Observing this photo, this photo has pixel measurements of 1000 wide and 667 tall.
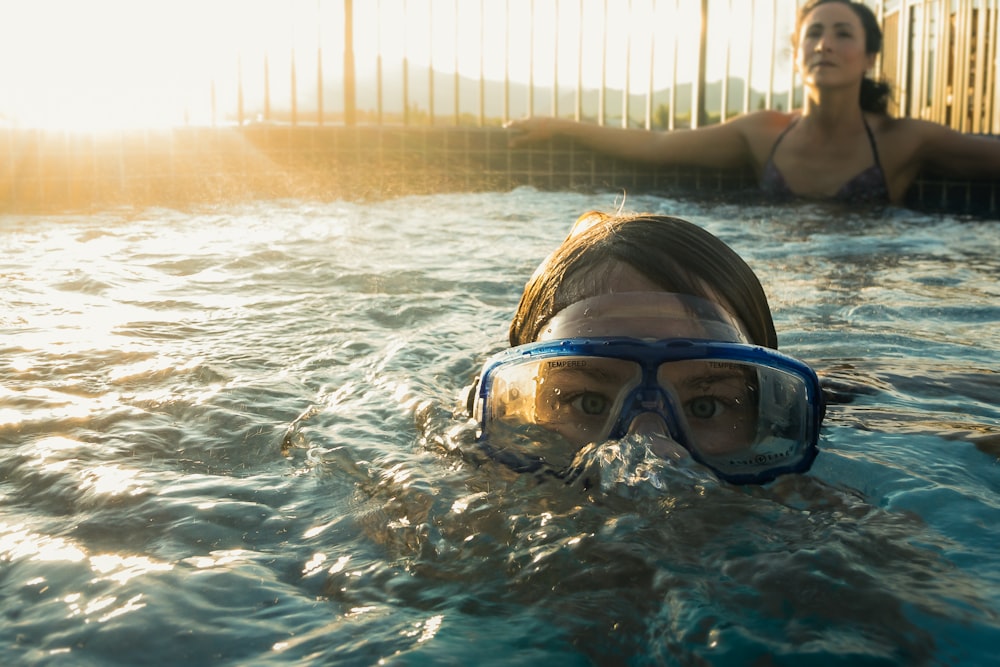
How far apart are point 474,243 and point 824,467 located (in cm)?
405

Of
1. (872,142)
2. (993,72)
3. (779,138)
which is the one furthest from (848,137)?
(993,72)

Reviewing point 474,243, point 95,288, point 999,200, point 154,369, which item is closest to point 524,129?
point 474,243

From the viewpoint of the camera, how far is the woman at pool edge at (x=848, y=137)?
24.1ft

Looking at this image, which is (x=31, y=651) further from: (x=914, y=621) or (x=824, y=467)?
(x=824, y=467)

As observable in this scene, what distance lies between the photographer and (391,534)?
6.01 ft

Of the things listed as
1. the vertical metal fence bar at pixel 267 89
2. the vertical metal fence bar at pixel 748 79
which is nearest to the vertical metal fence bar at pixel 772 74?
the vertical metal fence bar at pixel 748 79

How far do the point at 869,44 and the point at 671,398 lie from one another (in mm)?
6343

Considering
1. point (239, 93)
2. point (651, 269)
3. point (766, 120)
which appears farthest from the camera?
point (239, 93)

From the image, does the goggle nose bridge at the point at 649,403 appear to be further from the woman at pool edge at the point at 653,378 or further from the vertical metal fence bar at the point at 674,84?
the vertical metal fence bar at the point at 674,84

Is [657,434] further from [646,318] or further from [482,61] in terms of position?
[482,61]

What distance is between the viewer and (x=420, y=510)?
6.36 feet

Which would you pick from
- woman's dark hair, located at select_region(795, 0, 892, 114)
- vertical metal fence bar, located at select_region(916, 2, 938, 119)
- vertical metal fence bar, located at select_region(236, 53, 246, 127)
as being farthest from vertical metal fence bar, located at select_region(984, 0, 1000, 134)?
vertical metal fence bar, located at select_region(236, 53, 246, 127)

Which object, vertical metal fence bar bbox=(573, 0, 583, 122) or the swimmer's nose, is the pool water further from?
vertical metal fence bar bbox=(573, 0, 583, 122)

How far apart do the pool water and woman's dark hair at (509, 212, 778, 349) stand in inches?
14.2
